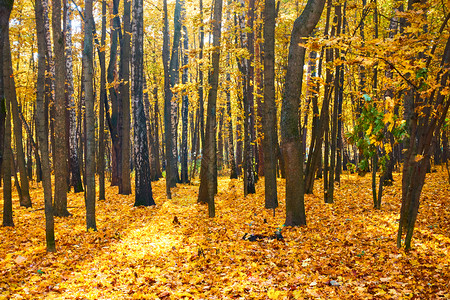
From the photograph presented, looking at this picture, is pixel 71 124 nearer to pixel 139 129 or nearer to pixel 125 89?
pixel 125 89

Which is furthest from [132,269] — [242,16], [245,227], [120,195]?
[242,16]

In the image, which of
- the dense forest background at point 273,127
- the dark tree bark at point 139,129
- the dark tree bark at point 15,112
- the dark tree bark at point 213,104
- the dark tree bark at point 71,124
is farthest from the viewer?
the dark tree bark at point 71,124

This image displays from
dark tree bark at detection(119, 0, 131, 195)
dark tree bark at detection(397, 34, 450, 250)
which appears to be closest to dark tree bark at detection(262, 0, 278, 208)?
dark tree bark at detection(397, 34, 450, 250)

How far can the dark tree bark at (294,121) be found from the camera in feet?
24.0

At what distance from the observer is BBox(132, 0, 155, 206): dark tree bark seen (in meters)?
11.6

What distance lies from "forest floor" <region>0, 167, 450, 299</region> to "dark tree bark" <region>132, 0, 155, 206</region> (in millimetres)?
1443

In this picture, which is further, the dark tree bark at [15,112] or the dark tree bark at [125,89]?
the dark tree bark at [125,89]

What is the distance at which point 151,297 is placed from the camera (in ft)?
15.5

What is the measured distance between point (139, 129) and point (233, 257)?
22.9ft

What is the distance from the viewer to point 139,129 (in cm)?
1167

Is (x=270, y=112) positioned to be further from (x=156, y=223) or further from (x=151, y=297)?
(x=151, y=297)

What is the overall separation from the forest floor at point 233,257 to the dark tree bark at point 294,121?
0.63 meters

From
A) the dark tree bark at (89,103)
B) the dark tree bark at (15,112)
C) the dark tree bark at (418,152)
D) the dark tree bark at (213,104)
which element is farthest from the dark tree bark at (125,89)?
the dark tree bark at (418,152)

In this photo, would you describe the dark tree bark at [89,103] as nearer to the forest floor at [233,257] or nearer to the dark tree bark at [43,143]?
the dark tree bark at [43,143]
